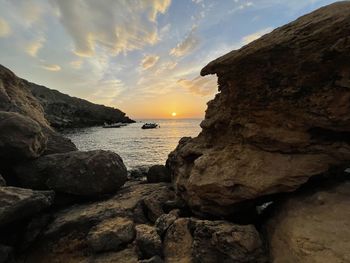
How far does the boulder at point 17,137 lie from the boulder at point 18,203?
2939mm

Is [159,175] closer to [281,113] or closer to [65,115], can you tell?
[281,113]

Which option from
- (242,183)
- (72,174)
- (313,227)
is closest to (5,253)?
(72,174)

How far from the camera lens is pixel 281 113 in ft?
30.9

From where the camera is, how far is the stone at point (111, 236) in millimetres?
9850

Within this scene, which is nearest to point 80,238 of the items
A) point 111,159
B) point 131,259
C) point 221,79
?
point 131,259

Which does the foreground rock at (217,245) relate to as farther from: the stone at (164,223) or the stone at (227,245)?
the stone at (164,223)

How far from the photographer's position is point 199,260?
852 centimetres

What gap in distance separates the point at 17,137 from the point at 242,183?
9372mm

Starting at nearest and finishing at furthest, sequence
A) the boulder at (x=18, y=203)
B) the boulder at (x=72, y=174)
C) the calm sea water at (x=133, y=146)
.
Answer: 1. the boulder at (x=18, y=203)
2. the boulder at (x=72, y=174)
3. the calm sea water at (x=133, y=146)

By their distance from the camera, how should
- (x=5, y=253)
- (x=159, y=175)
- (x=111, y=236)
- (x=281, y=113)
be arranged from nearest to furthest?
(x=5, y=253) → (x=281, y=113) → (x=111, y=236) → (x=159, y=175)

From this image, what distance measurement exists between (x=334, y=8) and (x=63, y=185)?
11.8 metres

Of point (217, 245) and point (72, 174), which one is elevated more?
point (72, 174)

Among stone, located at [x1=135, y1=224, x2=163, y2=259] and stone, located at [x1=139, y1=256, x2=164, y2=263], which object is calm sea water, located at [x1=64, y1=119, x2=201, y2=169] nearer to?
stone, located at [x1=135, y1=224, x2=163, y2=259]

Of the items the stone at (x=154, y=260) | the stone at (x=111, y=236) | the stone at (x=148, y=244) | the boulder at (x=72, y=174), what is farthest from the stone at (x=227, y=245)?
the boulder at (x=72, y=174)
